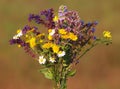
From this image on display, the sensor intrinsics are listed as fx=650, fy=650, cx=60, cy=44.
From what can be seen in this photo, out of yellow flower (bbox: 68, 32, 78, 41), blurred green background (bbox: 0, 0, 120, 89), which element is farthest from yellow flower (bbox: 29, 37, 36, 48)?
blurred green background (bbox: 0, 0, 120, 89)

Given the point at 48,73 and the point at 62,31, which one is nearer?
the point at 62,31

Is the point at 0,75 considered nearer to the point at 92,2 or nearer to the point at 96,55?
the point at 96,55

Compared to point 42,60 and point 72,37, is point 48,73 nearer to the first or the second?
point 42,60

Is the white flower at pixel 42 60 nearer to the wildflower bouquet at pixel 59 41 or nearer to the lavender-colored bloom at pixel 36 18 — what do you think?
the wildflower bouquet at pixel 59 41

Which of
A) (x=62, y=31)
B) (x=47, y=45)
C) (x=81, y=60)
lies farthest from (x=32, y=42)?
(x=81, y=60)

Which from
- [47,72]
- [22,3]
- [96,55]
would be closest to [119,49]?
[96,55]
